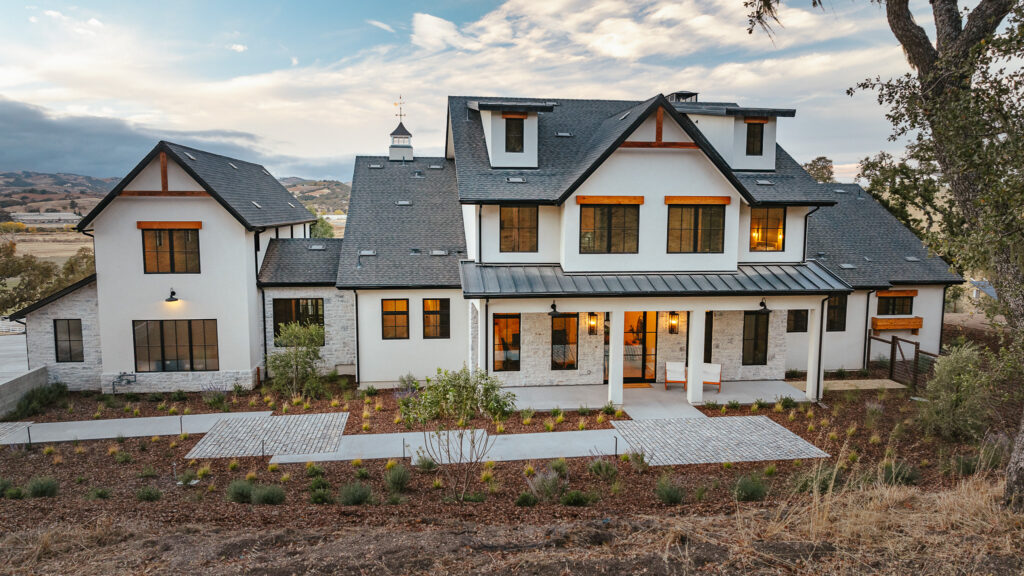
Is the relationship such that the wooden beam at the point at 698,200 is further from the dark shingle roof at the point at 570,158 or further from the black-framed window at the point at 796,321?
the black-framed window at the point at 796,321

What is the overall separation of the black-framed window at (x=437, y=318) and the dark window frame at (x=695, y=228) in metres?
6.84

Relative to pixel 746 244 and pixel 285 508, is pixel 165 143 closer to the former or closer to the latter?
pixel 285 508

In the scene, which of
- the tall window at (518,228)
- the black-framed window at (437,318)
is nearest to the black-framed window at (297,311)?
the black-framed window at (437,318)

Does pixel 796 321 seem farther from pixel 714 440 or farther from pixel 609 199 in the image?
pixel 609 199

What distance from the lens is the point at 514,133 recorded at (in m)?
16.4

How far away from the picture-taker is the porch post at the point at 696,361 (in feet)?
47.4

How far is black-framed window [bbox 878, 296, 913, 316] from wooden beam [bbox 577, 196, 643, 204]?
34.5ft

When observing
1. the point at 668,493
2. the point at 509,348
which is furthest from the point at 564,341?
the point at 668,493

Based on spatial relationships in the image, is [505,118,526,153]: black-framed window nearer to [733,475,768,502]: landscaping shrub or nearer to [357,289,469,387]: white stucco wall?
[357,289,469,387]: white stucco wall

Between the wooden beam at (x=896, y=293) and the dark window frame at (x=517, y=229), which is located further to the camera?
the wooden beam at (x=896, y=293)

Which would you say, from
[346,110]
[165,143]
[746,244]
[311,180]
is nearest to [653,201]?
[746,244]

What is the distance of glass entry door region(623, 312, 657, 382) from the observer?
53.0ft

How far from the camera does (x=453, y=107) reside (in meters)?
19.9

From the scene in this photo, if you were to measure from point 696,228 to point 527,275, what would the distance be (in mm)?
4953
